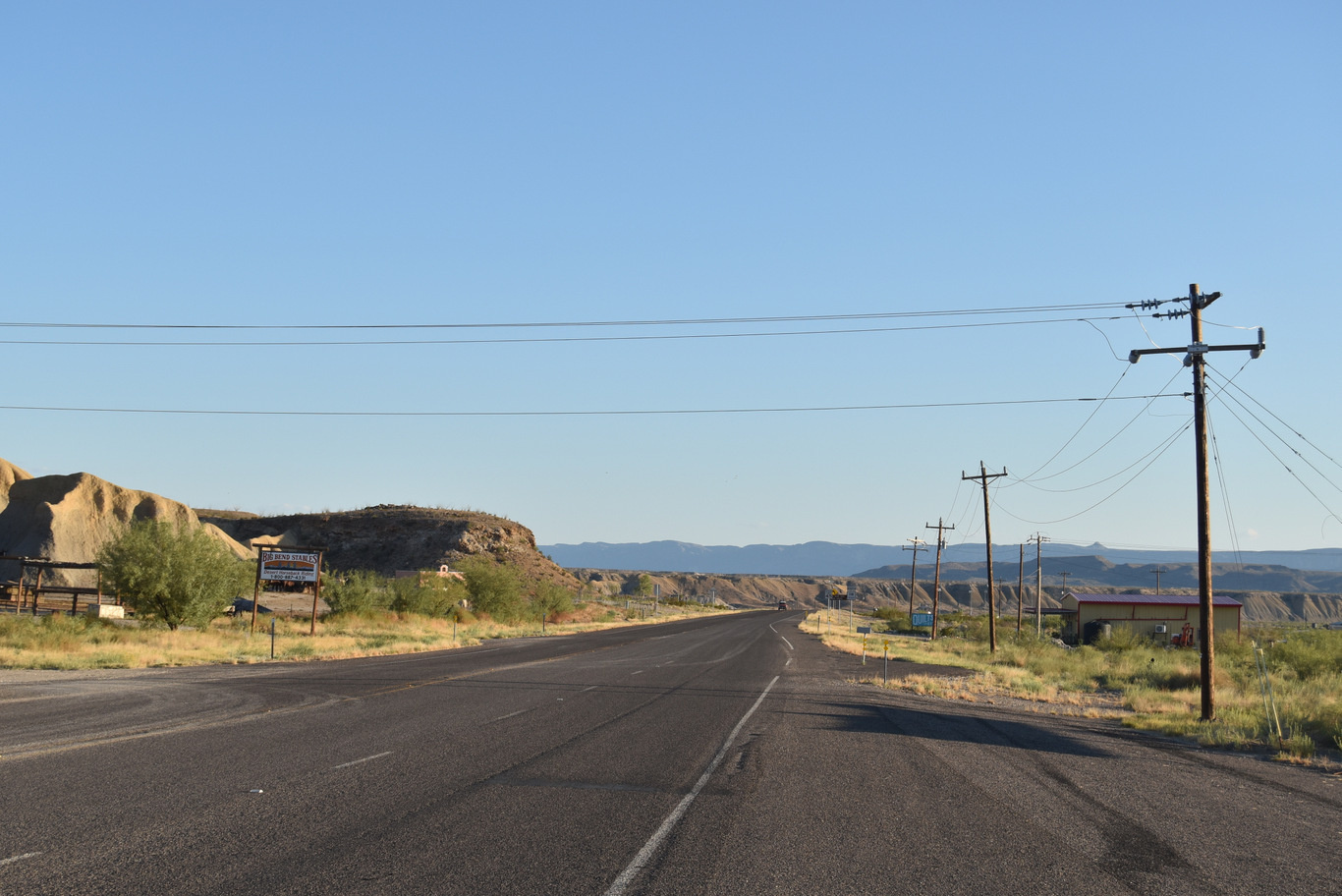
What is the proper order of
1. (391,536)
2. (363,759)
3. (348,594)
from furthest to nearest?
(391,536) < (348,594) < (363,759)

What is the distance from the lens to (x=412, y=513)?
109 meters

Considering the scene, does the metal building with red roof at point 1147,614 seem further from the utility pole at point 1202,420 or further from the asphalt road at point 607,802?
the asphalt road at point 607,802

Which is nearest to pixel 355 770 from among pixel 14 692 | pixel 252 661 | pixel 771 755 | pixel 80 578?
pixel 771 755

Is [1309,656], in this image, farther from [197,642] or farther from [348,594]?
[348,594]

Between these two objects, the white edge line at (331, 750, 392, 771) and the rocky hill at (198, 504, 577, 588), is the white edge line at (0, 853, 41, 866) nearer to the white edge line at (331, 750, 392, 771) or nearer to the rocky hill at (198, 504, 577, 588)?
the white edge line at (331, 750, 392, 771)

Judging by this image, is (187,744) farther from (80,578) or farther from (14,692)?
(80,578)

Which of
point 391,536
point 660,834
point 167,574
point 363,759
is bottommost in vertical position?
point 363,759

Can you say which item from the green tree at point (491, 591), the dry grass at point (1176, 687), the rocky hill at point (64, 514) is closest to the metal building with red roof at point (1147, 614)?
the dry grass at point (1176, 687)

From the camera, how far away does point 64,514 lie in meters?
61.9

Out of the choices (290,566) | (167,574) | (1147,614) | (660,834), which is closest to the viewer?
(660,834)

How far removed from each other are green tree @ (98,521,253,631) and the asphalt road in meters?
18.3

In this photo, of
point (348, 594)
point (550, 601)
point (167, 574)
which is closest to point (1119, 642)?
point (348, 594)

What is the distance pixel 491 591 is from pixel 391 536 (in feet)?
120

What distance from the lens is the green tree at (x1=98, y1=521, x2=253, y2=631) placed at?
35406 millimetres
